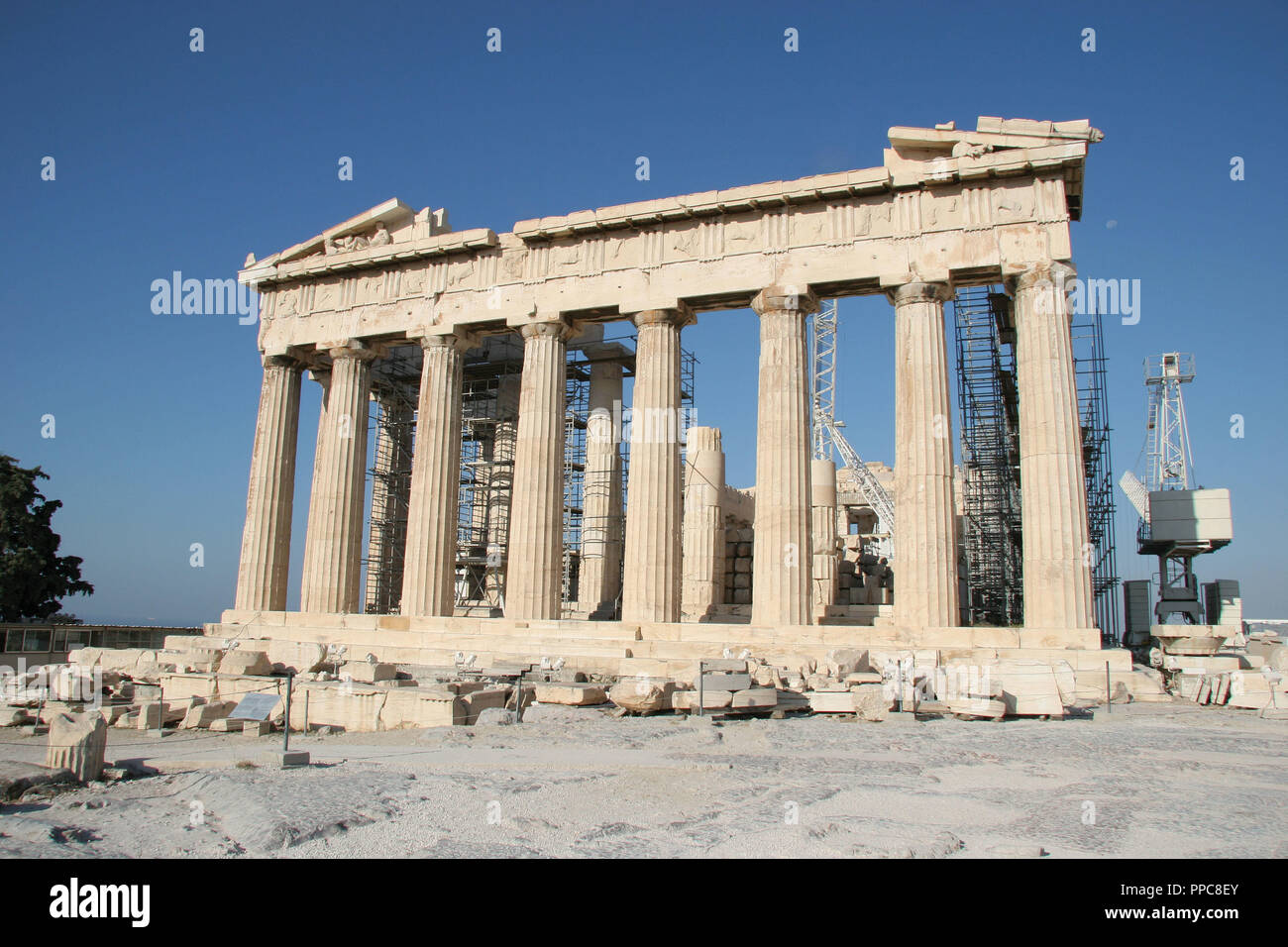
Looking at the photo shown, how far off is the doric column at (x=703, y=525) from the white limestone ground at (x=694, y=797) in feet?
53.8

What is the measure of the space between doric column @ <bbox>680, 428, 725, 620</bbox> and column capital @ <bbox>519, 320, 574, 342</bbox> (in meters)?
7.36

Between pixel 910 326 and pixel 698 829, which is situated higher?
pixel 910 326

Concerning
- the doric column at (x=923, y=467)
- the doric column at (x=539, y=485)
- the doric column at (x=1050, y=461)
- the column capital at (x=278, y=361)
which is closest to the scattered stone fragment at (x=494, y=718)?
the doric column at (x=539, y=485)

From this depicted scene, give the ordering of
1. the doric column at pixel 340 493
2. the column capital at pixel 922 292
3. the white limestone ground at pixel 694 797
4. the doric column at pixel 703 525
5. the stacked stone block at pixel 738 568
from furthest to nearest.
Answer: the stacked stone block at pixel 738 568
the doric column at pixel 703 525
the doric column at pixel 340 493
the column capital at pixel 922 292
the white limestone ground at pixel 694 797

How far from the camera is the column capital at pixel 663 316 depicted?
77.6 ft

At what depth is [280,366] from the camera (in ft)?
94.4

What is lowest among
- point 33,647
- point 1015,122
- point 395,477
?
point 33,647

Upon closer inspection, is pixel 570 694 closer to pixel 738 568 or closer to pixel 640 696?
pixel 640 696

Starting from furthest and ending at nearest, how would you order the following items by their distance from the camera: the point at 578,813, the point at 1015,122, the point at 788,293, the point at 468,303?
the point at 468,303, the point at 788,293, the point at 1015,122, the point at 578,813

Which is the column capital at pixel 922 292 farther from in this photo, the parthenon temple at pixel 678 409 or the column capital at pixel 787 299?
the column capital at pixel 787 299

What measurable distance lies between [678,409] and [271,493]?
42.3ft

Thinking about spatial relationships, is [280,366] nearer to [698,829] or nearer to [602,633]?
[602,633]
